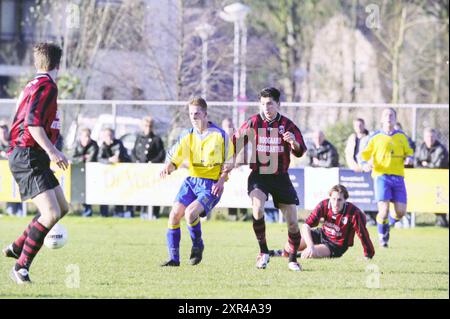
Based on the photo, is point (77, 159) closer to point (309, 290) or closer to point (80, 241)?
point (80, 241)

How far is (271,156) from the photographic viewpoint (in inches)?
385

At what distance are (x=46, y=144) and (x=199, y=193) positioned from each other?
2.50 metres

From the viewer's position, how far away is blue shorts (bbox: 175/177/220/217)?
9.92 m

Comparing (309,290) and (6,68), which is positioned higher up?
(6,68)

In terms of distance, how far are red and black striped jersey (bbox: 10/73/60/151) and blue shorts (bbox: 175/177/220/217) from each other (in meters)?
2.16

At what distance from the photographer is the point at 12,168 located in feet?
26.8

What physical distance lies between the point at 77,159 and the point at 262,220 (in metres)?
7.99

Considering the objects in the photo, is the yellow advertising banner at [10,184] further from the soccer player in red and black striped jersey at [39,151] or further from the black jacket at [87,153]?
the soccer player in red and black striped jersey at [39,151]

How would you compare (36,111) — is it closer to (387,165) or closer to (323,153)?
(387,165)

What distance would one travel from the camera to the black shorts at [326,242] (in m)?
11.2

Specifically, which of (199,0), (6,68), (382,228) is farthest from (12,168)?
(6,68)

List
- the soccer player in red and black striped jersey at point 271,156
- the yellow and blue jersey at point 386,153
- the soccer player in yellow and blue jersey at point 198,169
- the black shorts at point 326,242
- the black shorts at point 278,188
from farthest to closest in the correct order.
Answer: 1. the yellow and blue jersey at point 386,153
2. the black shorts at point 326,242
3. the soccer player in yellow and blue jersey at point 198,169
4. the black shorts at point 278,188
5. the soccer player in red and black striped jersey at point 271,156

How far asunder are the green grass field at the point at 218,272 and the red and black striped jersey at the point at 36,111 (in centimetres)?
127

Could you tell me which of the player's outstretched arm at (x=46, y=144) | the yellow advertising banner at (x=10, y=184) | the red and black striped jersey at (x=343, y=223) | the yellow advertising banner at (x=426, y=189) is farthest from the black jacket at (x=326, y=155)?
the player's outstretched arm at (x=46, y=144)
